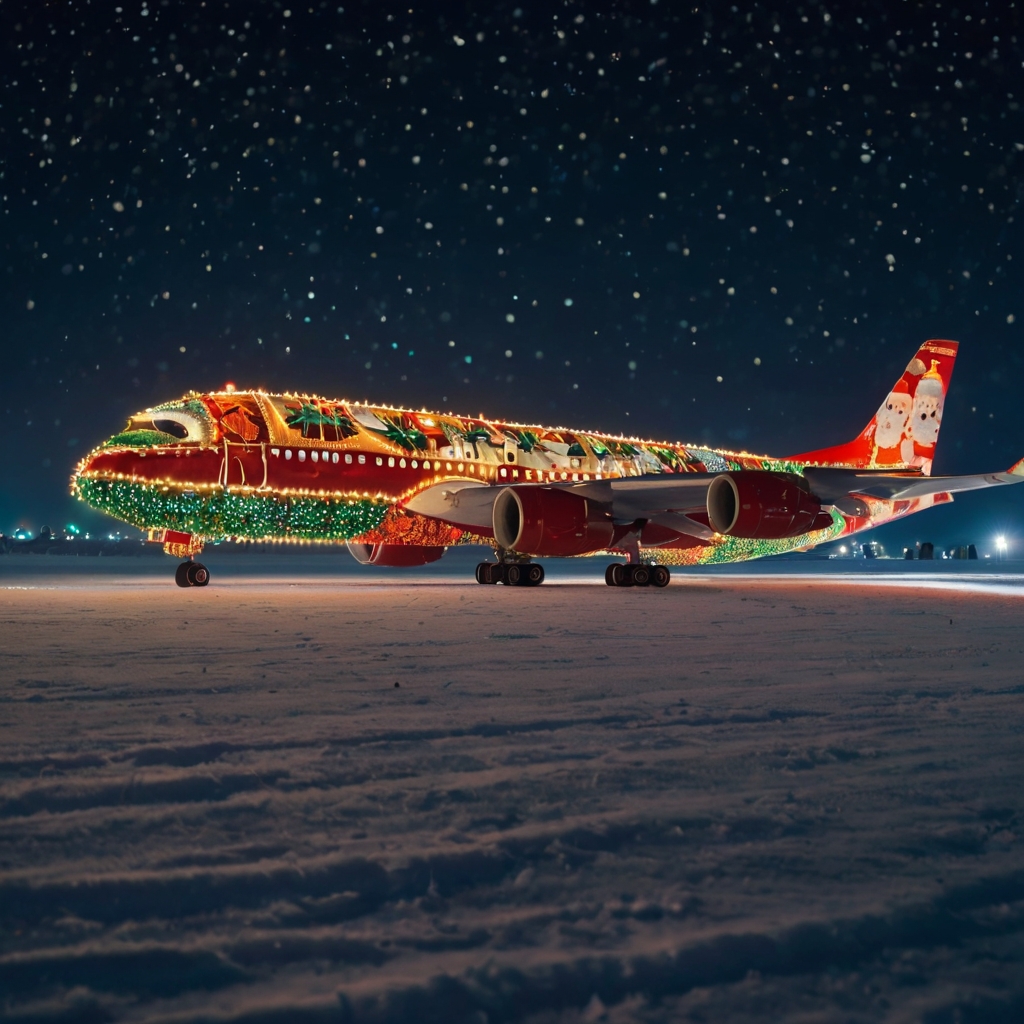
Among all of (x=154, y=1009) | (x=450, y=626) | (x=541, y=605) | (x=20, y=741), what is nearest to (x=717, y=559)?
(x=541, y=605)

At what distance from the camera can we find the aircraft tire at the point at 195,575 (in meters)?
16.9

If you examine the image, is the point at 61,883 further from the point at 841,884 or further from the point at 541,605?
the point at 541,605

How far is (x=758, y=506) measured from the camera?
1698 centimetres

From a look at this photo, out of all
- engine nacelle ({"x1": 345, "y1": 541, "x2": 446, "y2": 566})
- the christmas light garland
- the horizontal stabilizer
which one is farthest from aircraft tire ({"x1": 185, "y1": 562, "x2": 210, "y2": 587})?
the horizontal stabilizer

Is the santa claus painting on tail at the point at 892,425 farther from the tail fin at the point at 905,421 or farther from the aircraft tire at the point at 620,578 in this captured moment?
the aircraft tire at the point at 620,578

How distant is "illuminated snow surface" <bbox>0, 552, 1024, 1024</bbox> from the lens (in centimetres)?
195

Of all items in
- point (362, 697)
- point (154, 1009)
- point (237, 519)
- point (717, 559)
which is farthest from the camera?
point (717, 559)

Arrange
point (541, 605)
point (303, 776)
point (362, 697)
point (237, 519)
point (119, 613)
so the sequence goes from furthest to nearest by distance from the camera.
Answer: point (237, 519)
point (541, 605)
point (119, 613)
point (362, 697)
point (303, 776)

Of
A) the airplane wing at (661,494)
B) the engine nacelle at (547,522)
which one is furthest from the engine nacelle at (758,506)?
the engine nacelle at (547,522)

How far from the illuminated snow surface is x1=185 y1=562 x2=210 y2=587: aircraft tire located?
10.9m

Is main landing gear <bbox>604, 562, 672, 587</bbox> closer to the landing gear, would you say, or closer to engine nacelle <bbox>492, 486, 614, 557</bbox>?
engine nacelle <bbox>492, 486, 614, 557</bbox>

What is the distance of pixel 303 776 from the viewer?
11.5ft

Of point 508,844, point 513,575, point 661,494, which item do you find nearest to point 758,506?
point 661,494

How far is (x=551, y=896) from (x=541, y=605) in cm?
1050
